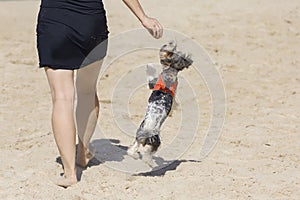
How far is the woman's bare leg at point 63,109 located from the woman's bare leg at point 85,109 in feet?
0.85

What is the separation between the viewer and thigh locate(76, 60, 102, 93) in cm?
452

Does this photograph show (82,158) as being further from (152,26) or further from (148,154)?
(152,26)

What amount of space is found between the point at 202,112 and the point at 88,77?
2.00m

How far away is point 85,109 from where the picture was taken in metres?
4.75

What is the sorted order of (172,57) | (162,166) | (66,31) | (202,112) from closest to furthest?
1. (66,31)
2. (172,57)
3. (162,166)
4. (202,112)

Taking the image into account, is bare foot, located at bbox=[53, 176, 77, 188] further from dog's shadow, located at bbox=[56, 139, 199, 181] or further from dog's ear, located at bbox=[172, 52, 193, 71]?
dog's ear, located at bbox=[172, 52, 193, 71]

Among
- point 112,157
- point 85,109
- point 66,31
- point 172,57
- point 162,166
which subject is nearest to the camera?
point 66,31

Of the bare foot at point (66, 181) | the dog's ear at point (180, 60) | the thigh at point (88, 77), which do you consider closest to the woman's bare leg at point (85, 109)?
the thigh at point (88, 77)

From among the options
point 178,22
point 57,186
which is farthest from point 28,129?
point 178,22

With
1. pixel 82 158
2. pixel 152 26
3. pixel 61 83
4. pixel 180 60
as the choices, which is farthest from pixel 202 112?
pixel 61 83

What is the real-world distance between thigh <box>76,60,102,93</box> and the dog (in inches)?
14.2

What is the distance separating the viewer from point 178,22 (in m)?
9.74

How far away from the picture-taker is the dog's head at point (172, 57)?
4.40 metres

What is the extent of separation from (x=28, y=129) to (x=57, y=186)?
4.59 feet
